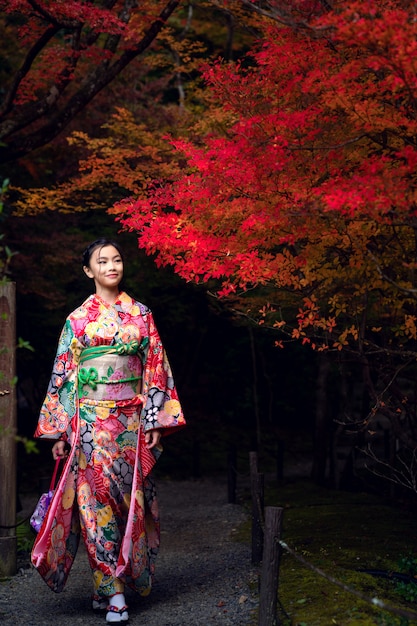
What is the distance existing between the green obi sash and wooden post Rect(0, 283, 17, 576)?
47.8 inches

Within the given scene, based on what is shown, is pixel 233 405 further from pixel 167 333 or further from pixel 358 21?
pixel 358 21

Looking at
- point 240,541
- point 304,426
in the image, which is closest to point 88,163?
point 240,541

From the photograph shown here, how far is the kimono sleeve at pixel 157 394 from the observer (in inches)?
216

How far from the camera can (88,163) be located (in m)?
9.35

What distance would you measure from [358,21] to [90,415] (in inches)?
114

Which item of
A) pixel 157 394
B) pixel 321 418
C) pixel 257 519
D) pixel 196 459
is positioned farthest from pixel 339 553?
pixel 196 459

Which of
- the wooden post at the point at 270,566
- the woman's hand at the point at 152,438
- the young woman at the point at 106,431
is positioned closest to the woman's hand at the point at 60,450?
the young woman at the point at 106,431

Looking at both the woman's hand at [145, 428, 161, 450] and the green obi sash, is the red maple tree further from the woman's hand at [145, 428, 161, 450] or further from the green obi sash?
the woman's hand at [145, 428, 161, 450]

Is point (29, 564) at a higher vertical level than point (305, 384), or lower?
lower

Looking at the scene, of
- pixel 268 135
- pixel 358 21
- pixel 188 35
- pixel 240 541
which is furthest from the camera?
pixel 188 35

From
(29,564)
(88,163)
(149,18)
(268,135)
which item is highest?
(149,18)

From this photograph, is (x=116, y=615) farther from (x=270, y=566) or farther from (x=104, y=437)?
(x=270, y=566)

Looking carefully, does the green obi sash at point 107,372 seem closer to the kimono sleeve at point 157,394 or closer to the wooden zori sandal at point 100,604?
the kimono sleeve at point 157,394

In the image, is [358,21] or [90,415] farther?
[90,415]
